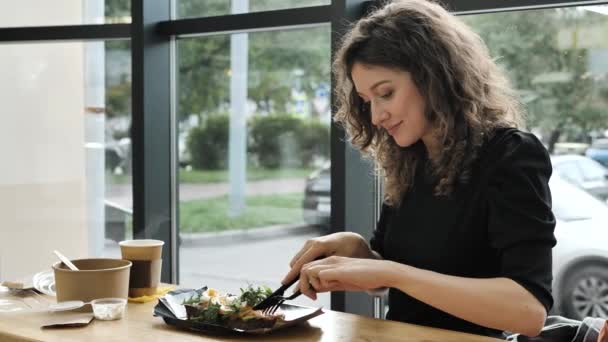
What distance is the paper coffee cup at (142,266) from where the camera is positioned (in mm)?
1924

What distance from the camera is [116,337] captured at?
1.56 meters

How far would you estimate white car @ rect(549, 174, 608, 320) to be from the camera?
7.45ft

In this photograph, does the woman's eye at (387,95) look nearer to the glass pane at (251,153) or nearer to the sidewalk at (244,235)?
the glass pane at (251,153)

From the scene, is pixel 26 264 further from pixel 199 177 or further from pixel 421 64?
pixel 421 64

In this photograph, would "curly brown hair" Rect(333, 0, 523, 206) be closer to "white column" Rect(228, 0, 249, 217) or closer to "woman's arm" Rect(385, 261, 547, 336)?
"woman's arm" Rect(385, 261, 547, 336)

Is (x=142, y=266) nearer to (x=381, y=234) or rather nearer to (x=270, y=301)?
(x=270, y=301)

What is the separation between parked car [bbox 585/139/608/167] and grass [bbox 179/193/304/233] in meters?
1.13


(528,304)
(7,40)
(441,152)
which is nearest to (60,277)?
(441,152)

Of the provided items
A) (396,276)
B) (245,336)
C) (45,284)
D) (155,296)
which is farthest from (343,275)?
(45,284)

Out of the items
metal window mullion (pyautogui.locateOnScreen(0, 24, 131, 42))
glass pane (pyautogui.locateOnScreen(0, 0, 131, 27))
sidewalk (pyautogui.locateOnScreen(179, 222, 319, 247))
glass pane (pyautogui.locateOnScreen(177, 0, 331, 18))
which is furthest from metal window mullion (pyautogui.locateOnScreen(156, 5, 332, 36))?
sidewalk (pyautogui.locateOnScreen(179, 222, 319, 247))

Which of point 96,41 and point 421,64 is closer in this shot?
point 421,64

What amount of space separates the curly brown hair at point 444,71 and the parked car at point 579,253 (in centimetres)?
63

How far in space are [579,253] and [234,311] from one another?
123 centimetres

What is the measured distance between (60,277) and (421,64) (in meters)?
1.00
